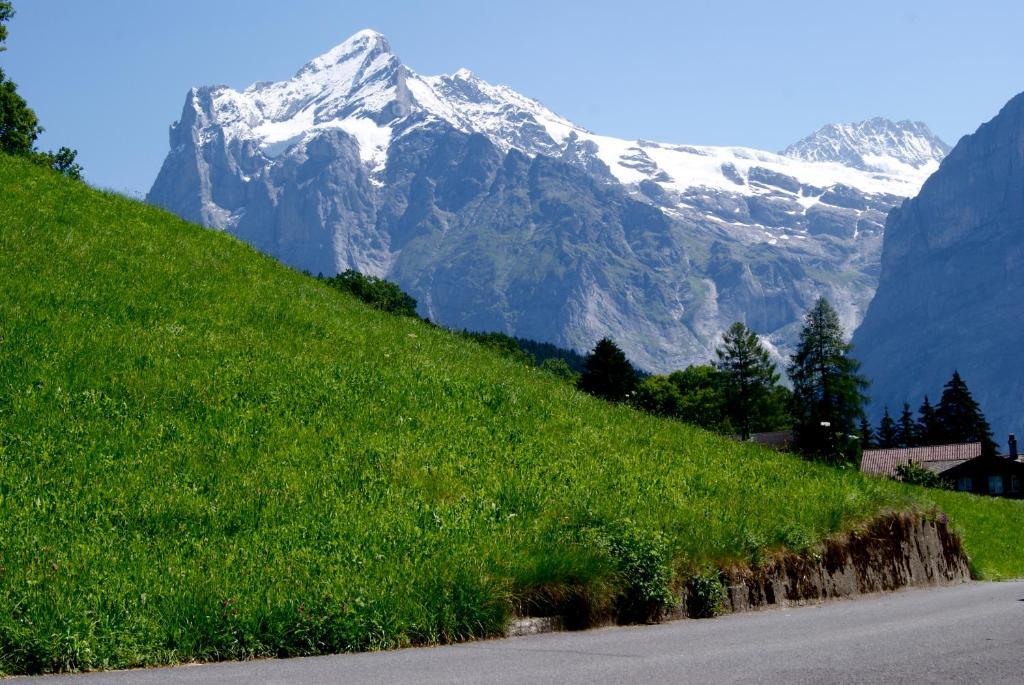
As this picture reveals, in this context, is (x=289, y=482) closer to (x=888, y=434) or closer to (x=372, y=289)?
(x=372, y=289)

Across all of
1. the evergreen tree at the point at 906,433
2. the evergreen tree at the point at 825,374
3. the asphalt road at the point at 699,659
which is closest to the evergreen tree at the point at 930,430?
the evergreen tree at the point at 906,433

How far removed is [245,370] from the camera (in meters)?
18.8

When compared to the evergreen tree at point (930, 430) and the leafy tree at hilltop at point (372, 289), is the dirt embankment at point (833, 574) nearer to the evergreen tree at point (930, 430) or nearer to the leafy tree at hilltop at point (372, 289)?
the leafy tree at hilltop at point (372, 289)

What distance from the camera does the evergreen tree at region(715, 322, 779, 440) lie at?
128 meters

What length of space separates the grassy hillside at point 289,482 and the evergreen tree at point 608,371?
93.3 meters

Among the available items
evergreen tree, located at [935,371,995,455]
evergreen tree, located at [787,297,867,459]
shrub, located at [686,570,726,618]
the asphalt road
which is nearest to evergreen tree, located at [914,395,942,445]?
evergreen tree, located at [935,371,995,455]

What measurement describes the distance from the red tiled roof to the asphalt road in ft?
345

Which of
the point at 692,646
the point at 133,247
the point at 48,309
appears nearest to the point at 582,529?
the point at 692,646

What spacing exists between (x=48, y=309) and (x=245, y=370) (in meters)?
4.35

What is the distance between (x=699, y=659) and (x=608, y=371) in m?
113

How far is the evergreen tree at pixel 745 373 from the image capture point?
128375 mm

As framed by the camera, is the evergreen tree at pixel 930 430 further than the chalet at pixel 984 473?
Yes

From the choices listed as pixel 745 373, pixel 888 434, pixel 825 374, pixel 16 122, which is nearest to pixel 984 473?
pixel 825 374

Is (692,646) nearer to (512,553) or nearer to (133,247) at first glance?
(512,553)
